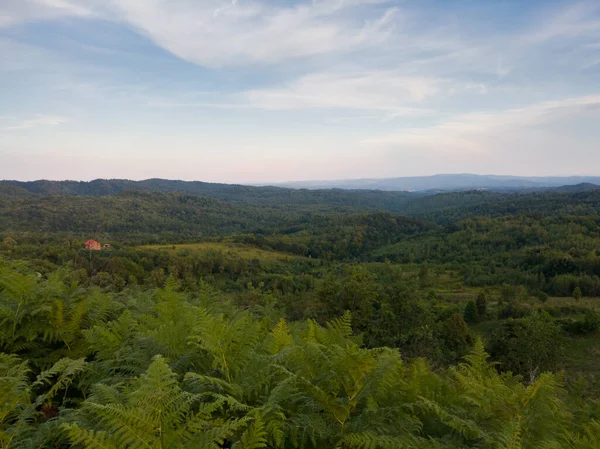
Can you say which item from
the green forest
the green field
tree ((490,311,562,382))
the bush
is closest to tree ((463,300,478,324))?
the bush

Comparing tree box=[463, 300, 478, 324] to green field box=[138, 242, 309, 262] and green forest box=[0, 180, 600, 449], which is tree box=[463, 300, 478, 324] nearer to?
green forest box=[0, 180, 600, 449]

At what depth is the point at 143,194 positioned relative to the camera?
19412 centimetres

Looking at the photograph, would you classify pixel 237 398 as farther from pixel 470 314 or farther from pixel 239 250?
pixel 239 250

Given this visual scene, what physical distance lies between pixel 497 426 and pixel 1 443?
13.7ft

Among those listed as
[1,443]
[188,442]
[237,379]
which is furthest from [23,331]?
[188,442]

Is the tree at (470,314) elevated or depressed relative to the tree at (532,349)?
depressed

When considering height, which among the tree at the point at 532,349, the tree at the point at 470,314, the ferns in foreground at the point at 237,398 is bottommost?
the tree at the point at 470,314

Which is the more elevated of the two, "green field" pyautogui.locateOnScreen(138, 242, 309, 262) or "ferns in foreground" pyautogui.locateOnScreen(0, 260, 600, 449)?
"ferns in foreground" pyautogui.locateOnScreen(0, 260, 600, 449)

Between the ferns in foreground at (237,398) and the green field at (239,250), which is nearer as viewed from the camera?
the ferns in foreground at (237,398)

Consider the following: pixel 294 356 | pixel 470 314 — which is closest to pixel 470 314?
pixel 470 314

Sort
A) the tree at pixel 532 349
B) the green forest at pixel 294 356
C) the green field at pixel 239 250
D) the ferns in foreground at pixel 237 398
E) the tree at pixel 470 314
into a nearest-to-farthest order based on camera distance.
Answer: the ferns in foreground at pixel 237 398 → the green forest at pixel 294 356 → the tree at pixel 532 349 → the tree at pixel 470 314 → the green field at pixel 239 250

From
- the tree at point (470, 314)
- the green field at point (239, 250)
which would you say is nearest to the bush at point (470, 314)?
the tree at point (470, 314)

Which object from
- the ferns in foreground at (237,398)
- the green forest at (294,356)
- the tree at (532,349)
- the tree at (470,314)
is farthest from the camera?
the tree at (470,314)

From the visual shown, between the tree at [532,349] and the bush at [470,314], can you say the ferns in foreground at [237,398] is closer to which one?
the tree at [532,349]
